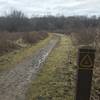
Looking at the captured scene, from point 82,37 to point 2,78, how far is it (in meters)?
15.8

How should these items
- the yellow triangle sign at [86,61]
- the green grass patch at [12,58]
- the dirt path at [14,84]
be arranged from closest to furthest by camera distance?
the yellow triangle sign at [86,61] → the dirt path at [14,84] → the green grass patch at [12,58]

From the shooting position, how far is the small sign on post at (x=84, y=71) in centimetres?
255

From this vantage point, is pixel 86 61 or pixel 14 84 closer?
pixel 86 61

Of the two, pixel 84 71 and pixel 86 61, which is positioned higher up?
pixel 86 61

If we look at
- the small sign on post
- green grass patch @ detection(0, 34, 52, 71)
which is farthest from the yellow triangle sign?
green grass patch @ detection(0, 34, 52, 71)

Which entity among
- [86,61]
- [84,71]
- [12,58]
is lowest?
[12,58]

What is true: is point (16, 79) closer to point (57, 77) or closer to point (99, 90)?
point (57, 77)

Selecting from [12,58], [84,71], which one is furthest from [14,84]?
[12,58]

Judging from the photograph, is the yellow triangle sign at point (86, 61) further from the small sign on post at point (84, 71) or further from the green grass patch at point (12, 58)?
the green grass patch at point (12, 58)

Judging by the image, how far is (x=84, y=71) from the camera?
2.56 meters

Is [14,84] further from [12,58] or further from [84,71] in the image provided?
[12,58]

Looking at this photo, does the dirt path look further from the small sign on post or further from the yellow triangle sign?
the yellow triangle sign

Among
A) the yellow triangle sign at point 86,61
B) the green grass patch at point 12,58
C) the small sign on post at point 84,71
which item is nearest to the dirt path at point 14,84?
the green grass patch at point 12,58

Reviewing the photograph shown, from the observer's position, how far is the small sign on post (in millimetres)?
2551
